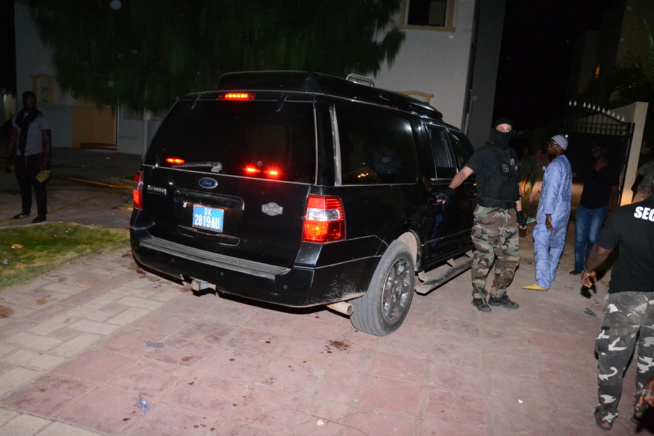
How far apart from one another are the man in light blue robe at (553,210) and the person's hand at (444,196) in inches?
49.1

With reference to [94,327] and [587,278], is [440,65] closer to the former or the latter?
A: [587,278]

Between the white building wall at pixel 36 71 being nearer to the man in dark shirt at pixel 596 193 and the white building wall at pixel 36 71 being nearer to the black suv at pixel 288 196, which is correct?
the black suv at pixel 288 196

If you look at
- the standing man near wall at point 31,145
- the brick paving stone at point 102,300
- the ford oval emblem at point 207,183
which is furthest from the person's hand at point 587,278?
the standing man near wall at point 31,145

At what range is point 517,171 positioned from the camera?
509 centimetres

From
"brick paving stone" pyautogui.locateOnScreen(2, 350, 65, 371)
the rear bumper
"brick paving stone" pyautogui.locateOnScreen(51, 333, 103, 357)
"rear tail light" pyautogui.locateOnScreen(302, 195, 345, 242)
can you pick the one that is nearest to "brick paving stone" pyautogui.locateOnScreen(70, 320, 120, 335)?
"brick paving stone" pyautogui.locateOnScreen(51, 333, 103, 357)

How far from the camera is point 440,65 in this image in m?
14.5

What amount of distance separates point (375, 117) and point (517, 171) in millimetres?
1844

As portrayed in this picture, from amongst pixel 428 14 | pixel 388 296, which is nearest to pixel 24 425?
pixel 388 296

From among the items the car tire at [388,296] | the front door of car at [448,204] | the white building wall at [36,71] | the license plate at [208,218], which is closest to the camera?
the license plate at [208,218]

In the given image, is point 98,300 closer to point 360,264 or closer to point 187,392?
point 187,392

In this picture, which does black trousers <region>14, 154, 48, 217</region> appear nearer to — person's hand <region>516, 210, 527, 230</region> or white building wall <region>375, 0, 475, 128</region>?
person's hand <region>516, 210, 527, 230</region>

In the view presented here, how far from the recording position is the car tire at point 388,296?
4086mm

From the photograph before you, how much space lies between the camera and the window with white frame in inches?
557

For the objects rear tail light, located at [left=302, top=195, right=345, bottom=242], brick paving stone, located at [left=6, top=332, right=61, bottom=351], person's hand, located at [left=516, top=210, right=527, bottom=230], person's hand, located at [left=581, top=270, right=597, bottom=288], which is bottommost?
brick paving stone, located at [left=6, top=332, right=61, bottom=351]
